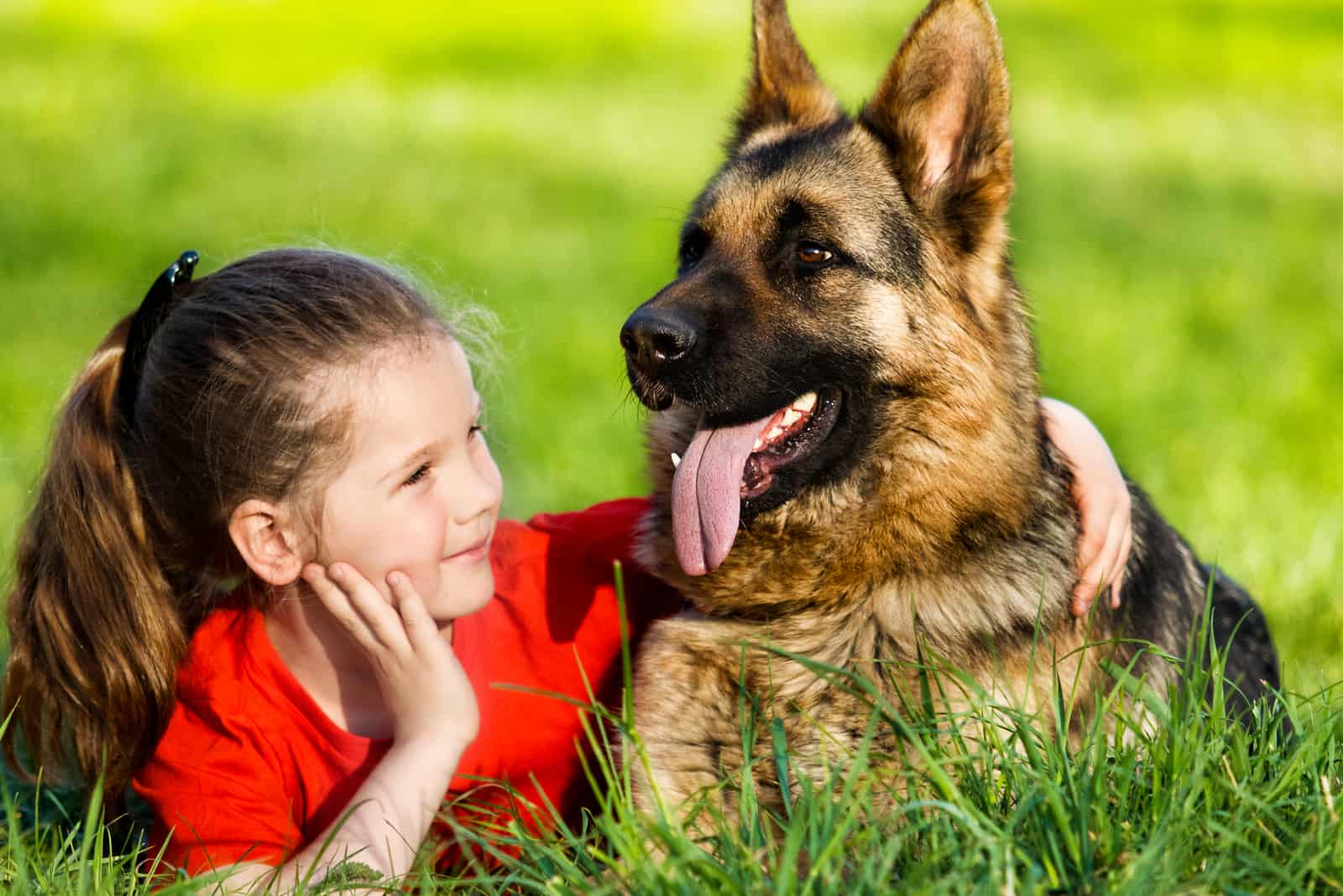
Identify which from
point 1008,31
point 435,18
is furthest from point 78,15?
point 1008,31

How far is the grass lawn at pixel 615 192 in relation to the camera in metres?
6.43

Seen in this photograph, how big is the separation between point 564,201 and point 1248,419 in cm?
609

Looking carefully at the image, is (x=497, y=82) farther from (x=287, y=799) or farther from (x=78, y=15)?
(x=287, y=799)

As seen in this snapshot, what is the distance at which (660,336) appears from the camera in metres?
2.92

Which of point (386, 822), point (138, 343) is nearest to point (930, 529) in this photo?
point (386, 822)

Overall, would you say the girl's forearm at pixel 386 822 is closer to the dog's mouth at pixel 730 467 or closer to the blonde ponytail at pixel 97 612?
the blonde ponytail at pixel 97 612

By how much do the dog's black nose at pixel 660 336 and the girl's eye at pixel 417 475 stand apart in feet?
1.69

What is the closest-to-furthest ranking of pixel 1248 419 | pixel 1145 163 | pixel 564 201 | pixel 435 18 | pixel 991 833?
pixel 991 833, pixel 1248 419, pixel 564 201, pixel 1145 163, pixel 435 18

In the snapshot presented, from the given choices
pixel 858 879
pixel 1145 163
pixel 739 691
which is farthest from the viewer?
pixel 1145 163

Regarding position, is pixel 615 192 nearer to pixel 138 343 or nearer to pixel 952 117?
pixel 952 117

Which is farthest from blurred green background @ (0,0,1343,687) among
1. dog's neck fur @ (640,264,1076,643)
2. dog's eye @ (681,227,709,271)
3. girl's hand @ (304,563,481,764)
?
girl's hand @ (304,563,481,764)

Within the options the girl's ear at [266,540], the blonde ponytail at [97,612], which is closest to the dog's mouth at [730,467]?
the girl's ear at [266,540]

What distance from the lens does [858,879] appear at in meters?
2.09

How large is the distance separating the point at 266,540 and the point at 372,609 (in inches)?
12.4
